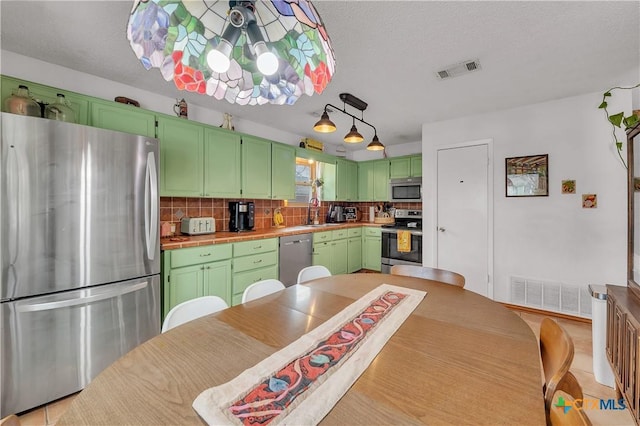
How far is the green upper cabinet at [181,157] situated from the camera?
2492mm

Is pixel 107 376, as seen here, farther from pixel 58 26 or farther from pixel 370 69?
pixel 370 69

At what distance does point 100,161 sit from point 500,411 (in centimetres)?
243

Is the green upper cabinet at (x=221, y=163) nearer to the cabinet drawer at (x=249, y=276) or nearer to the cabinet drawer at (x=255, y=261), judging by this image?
the cabinet drawer at (x=255, y=261)

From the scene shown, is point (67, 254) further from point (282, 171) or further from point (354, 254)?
point (354, 254)

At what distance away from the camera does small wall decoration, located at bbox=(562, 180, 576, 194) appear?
2.79 metres

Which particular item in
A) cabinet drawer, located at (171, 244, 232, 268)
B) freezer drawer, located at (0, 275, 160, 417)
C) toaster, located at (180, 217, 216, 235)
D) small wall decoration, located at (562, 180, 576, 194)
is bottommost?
freezer drawer, located at (0, 275, 160, 417)

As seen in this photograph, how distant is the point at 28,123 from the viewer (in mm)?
1542

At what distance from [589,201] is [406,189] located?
7.16ft

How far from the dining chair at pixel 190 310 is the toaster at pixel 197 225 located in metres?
1.62

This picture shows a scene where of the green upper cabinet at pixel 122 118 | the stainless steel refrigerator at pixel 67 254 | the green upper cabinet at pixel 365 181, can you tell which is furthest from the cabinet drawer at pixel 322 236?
the green upper cabinet at pixel 122 118

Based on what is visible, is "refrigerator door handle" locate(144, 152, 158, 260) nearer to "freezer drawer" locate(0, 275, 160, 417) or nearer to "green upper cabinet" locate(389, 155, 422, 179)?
"freezer drawer" locate(0, 275, 160, 417)

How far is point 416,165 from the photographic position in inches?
172

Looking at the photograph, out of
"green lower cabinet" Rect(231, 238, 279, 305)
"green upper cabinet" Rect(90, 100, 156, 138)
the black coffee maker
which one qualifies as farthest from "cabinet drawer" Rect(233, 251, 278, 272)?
"green upper cabinet" Rect(90, 100, 156, 138)

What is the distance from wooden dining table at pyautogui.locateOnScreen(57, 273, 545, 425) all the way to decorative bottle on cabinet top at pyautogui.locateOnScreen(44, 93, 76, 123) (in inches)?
75.1
